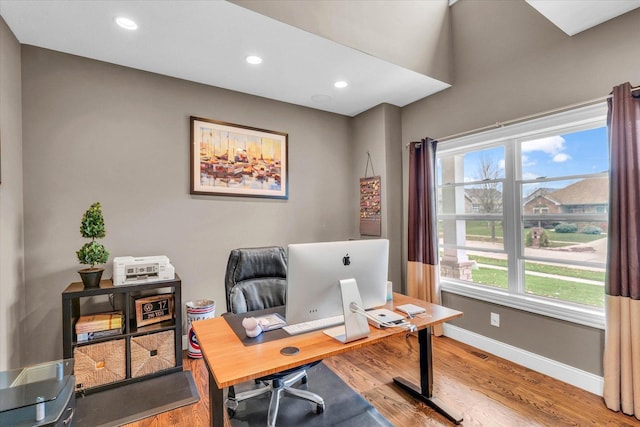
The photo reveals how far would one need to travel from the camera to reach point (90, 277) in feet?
7.16

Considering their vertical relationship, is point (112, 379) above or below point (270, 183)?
below

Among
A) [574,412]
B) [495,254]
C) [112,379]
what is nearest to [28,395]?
[112,379]

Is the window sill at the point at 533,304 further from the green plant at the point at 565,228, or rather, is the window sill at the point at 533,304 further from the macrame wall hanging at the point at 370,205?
the macrame wall hanging at the point at 370,205

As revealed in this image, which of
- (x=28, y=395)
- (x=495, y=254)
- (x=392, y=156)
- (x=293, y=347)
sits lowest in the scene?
(x=28, y=395)

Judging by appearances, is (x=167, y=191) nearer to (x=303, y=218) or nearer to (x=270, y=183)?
(x=270, y=183)

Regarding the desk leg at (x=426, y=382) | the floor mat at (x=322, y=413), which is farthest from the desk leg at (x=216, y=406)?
the desk leg at (x=426, y=382)

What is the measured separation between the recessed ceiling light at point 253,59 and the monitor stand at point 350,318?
1.99 meters

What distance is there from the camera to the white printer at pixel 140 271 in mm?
2236

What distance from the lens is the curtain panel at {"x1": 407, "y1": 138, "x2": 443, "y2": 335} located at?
321cm

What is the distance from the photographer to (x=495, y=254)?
2.88m

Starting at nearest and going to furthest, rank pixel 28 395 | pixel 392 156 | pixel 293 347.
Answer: pixel 293 347
pixel 28 395
pixel 392 156

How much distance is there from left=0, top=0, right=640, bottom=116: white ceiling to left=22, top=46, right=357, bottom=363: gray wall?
182 mm

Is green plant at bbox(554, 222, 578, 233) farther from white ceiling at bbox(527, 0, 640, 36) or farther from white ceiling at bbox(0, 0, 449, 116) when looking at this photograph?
white ceiling at bbox(0, 0, 449, 116)

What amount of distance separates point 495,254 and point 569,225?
0.64 metres
